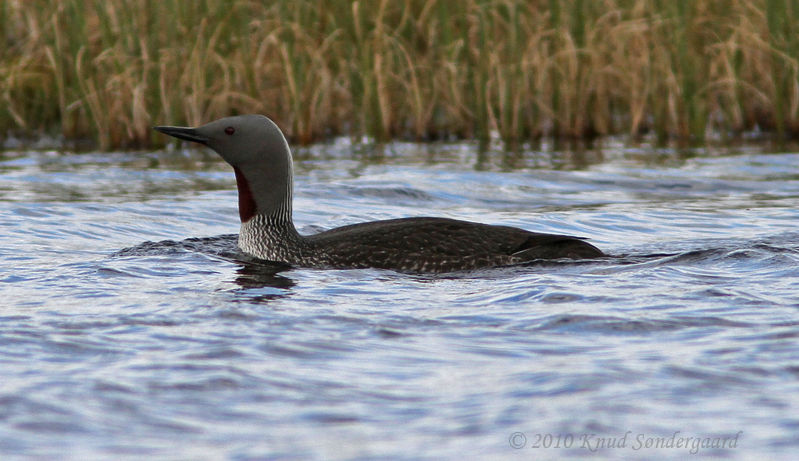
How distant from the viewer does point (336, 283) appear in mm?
5445

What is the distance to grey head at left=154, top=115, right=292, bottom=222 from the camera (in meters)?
6.23

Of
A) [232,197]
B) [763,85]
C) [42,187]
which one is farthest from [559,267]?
[763,85]

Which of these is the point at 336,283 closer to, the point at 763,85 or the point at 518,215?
the point at 518,215

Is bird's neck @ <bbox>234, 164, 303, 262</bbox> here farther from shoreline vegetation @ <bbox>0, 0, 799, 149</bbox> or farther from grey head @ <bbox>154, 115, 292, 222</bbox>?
shoreline vegetation @ <bbox>0, 0, 799, 149</bbox>

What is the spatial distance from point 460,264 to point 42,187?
4.43m

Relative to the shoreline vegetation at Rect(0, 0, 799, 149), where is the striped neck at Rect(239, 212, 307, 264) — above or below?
below

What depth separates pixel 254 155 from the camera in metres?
6.31

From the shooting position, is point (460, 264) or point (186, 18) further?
point (186, 18)

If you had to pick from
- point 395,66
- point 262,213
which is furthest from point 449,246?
point 395,66
